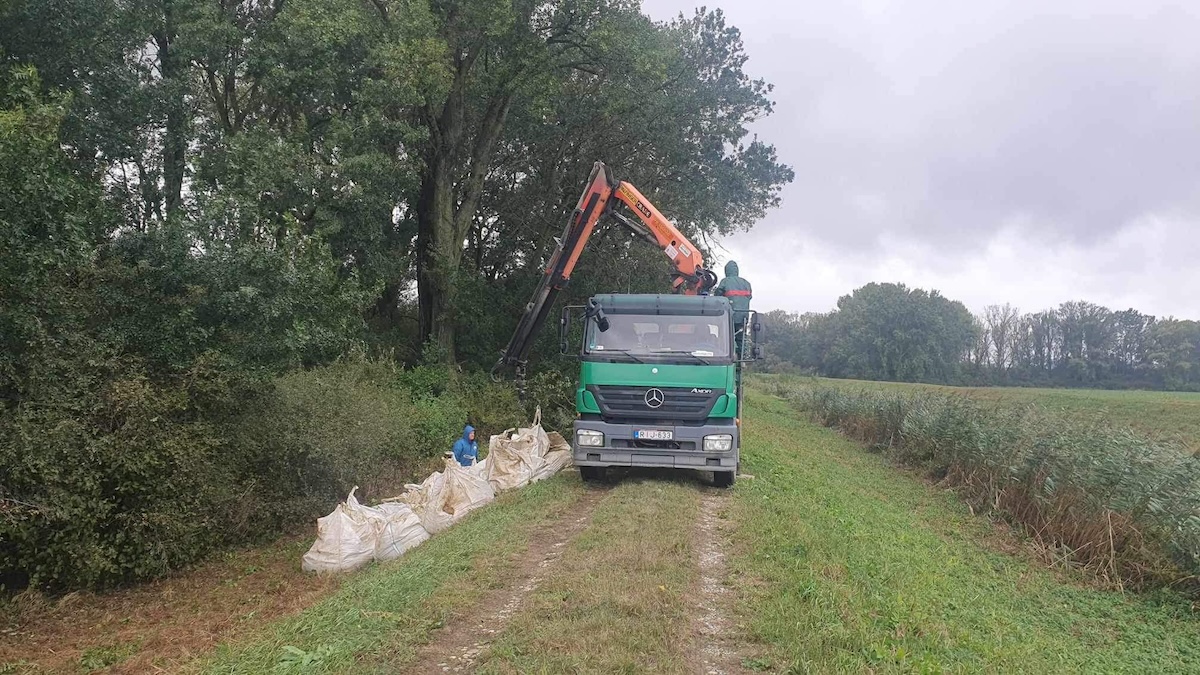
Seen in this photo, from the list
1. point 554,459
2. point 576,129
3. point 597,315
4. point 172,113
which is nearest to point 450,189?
point 576,129

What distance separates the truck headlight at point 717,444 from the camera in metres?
10.1

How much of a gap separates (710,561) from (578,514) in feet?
8.46

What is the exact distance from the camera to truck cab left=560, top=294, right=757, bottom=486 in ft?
33.1

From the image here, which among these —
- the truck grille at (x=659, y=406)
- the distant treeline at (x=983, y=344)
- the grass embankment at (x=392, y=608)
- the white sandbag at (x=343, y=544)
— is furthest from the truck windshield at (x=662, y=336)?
the distant treeline at (x=983, y=344)

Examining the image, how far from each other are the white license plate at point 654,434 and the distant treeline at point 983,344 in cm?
9119

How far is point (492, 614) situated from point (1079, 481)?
9699 millimetres

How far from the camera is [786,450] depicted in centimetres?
1828

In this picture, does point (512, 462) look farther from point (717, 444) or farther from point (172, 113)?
point (172, 113)

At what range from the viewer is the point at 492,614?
597 cm

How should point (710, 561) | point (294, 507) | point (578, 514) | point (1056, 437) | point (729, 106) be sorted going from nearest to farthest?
point (710, 561) < point (578, 514) < point (294, 507) < point (1056, 437) < point (729, 106)

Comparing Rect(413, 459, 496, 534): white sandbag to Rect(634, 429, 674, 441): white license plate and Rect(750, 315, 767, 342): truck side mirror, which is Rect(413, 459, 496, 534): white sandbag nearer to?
Rect(634, 429, 674, 441): white license plate

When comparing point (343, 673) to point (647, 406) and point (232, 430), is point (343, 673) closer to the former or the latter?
point (647, 406)

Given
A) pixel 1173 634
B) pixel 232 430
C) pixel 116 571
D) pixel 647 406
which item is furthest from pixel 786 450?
pixel 116 571

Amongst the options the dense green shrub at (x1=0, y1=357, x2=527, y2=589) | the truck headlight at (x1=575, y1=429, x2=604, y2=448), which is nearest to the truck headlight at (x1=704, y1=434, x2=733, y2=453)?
the truck headlight at (x1=575, y1=429, x2=604, y2=448)
